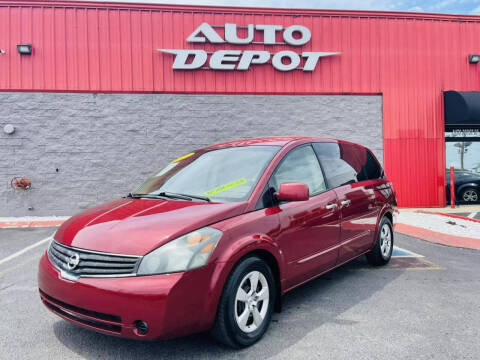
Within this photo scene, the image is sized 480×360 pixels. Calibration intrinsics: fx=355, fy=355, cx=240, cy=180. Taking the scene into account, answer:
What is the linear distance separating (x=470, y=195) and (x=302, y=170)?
38.2 ft

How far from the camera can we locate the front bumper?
225 cm

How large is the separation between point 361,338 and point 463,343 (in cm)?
77

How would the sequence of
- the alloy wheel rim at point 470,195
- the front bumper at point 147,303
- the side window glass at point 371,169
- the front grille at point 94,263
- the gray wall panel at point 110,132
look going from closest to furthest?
the front bumper at point 147,303, the front grille at point 94,263, the side window glass at point 371,169, the gray wall panel at point 110,132, the alloy wheel rim at point 470,195

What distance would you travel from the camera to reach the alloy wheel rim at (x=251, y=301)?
2674 mm

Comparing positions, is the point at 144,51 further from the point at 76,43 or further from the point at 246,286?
the point at 246,286

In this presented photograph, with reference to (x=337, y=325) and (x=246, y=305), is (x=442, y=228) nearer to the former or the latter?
(x=337, y=325)

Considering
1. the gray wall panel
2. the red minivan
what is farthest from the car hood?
the gray wall panel

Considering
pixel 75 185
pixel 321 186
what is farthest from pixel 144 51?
pixel 321 186

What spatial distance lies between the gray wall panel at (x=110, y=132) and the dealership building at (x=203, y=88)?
0.10 ft

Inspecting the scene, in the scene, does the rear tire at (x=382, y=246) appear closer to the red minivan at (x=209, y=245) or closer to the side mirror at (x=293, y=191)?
the red minivan at (x=209, y=245)

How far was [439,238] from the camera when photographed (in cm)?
705

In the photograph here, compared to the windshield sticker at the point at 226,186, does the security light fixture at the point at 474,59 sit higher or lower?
higher

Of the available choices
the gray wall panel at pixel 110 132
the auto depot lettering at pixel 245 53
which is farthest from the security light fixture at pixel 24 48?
the auto depot lettering at pixel 245 53

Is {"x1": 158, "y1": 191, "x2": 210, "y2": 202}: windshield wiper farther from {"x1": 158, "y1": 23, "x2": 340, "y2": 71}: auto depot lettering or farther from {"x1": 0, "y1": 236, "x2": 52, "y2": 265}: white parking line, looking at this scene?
{"x1": 158, "y1": 23, "x2": 340, "y2": 71}: auto depot lettering
